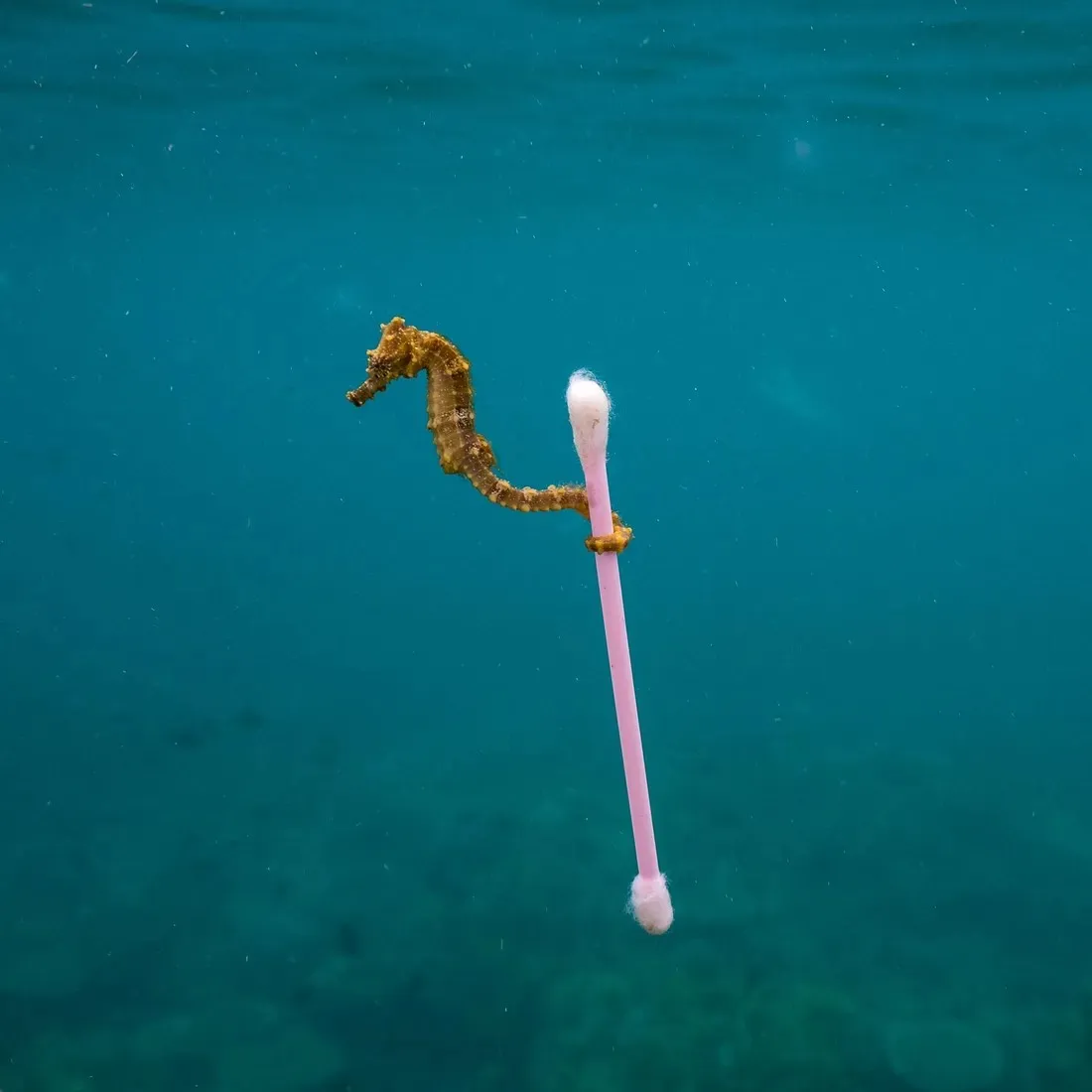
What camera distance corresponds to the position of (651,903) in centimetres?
247

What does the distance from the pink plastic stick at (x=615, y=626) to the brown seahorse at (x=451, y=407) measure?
0.47ft

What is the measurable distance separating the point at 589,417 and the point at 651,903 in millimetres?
1211

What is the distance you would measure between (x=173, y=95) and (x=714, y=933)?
35.0 feet

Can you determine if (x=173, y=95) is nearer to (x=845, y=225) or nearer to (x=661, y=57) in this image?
(x=661, y=57)

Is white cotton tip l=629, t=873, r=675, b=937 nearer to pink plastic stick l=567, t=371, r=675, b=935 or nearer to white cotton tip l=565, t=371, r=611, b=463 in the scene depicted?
pink plastic stick l=567, t=371, r=675, b=935

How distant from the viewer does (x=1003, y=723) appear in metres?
13.6

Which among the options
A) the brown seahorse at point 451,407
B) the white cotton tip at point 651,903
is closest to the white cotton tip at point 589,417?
the brown seahorse at point 451,407

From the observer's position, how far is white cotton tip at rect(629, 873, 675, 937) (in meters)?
2.47

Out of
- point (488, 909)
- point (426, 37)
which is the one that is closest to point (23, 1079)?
point (488, 909)

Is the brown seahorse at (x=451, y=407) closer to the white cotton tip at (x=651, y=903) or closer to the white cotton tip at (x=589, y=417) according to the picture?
the white cotton tip at (x=589, y=417)

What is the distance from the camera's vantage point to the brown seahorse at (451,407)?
2275 millimetres

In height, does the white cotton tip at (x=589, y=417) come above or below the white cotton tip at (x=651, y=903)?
above

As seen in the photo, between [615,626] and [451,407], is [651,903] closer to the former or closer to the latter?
A: [615,626]

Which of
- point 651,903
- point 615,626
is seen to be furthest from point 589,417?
point 651,903
